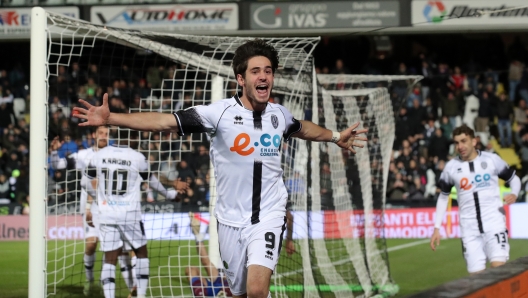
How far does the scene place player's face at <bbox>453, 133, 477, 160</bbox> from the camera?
873 cm

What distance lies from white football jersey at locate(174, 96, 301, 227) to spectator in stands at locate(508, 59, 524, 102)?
20.1 meters

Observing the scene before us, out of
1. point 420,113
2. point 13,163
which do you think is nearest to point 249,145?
point 13,163

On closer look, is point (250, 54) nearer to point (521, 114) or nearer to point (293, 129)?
point (293, 129)

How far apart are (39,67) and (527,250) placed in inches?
461

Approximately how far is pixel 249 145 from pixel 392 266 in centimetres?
865

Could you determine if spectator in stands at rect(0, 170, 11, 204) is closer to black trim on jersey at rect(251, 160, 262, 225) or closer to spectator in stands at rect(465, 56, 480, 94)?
spectator in stands at rect(465, 56, 480, 94)

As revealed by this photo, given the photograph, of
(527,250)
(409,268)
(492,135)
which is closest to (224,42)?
(409,268)

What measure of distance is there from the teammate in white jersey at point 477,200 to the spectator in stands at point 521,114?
15.1 m

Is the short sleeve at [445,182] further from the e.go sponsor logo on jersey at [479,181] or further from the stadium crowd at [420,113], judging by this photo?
the stadium crowd at [420,113]

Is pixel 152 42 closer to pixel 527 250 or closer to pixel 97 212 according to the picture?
pixel 97 212

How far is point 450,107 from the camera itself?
23.3 metres

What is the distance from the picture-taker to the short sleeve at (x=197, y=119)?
538cm

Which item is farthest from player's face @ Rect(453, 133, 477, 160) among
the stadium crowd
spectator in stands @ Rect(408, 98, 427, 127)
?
spectator in stands @ Rect(408, 98, 427, 127)

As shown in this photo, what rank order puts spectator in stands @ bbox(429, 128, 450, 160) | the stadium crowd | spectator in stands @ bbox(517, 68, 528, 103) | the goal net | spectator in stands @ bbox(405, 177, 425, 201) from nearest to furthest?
the goal net
spectator in stands @ bbox(405, 177, 425, 201)
the stadium crowd
spectator in stands @ bbox(429, 128, 450, 160)
spectator in stands @ bbox(517, 68, 528, 103)
